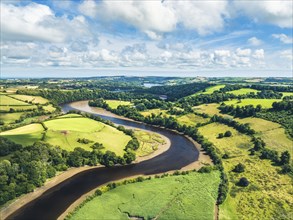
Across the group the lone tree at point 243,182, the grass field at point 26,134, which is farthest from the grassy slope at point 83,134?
the lone tree at point 243,182

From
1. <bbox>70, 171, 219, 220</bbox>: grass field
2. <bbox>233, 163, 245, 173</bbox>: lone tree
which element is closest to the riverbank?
<bbox>70, 171, 219, 220</bbox>: grass field

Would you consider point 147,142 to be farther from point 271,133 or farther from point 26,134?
point 271,133

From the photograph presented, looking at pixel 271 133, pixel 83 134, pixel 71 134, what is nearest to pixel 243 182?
pixel 271 133

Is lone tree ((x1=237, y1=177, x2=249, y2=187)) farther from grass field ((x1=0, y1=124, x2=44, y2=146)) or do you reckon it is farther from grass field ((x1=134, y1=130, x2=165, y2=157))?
grass field ((x1=0, y1=124, x2=44, y2=146))

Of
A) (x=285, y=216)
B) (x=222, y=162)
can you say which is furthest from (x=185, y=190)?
(x=222, y=162)

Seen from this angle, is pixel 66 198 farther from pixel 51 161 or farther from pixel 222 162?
pixel 222 162

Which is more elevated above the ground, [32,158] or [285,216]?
[32,158]
